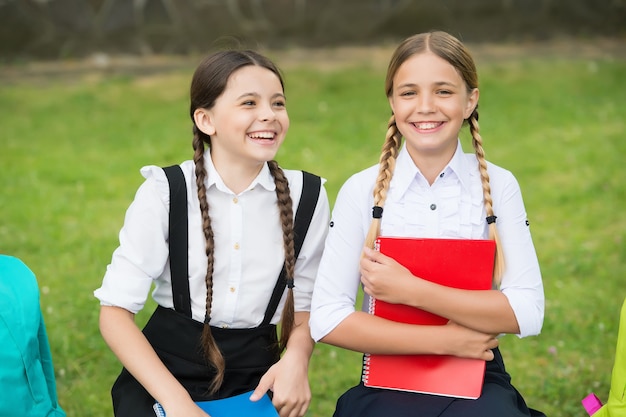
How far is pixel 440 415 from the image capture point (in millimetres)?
2285

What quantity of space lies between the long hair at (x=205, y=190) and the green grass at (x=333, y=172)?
0.98 meters

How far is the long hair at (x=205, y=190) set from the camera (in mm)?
2469

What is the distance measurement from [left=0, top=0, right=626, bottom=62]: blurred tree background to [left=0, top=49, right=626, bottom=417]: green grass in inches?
21.0

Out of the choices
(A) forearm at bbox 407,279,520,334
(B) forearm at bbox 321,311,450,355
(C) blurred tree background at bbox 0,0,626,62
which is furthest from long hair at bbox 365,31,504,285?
(C) blurred tree background at bbox 0,0,626,62

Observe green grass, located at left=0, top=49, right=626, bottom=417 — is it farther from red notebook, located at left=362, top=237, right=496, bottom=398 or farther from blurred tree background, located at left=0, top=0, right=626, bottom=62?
red notebook, located at left=362, top=237, right=496, bottom=398

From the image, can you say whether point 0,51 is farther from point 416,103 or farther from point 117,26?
point 416,103

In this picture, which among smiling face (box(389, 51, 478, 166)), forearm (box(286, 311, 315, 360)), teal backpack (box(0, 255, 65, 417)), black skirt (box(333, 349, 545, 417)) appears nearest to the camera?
teal backpack (box(0, 255, 65, 417))

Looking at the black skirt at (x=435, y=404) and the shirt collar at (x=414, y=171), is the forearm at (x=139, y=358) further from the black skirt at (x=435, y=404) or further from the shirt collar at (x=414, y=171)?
the shirt collar at (x=414, y=171)

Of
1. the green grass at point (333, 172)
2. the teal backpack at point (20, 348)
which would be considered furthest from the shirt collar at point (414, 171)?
the green grass at point (333, 172)

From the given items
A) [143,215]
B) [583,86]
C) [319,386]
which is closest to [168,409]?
[143,215]

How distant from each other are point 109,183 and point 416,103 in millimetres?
3508

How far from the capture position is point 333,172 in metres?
5.64

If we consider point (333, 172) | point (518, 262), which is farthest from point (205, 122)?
point (333, 172)

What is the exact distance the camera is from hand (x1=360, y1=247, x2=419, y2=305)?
7.50 ft
